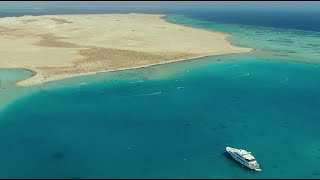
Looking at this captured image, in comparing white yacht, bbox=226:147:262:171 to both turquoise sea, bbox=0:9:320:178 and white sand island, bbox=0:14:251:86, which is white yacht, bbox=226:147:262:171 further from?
white sand island, bbox=0:14:251:86

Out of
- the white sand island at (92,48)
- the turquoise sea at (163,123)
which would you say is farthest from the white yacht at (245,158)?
the white sand island at (92,48)

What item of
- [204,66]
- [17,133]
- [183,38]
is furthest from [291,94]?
[183,38]

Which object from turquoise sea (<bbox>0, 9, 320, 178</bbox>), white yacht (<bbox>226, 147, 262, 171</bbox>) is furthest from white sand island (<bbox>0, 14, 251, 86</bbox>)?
white yacht (<bbox>226, 147, 262, 171</bbox>)

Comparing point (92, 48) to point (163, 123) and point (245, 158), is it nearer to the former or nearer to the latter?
point (163, 123)

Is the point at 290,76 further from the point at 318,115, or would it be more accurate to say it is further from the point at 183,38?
the point at 183,38

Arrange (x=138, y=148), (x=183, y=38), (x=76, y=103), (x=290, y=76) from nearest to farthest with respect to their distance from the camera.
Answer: (x=138, y=148), (x=76, y=103), (x=290, y=76), (x=183, y=38)

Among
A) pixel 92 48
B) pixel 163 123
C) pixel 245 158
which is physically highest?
pixel 92 48

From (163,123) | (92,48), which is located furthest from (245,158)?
(92,48)
